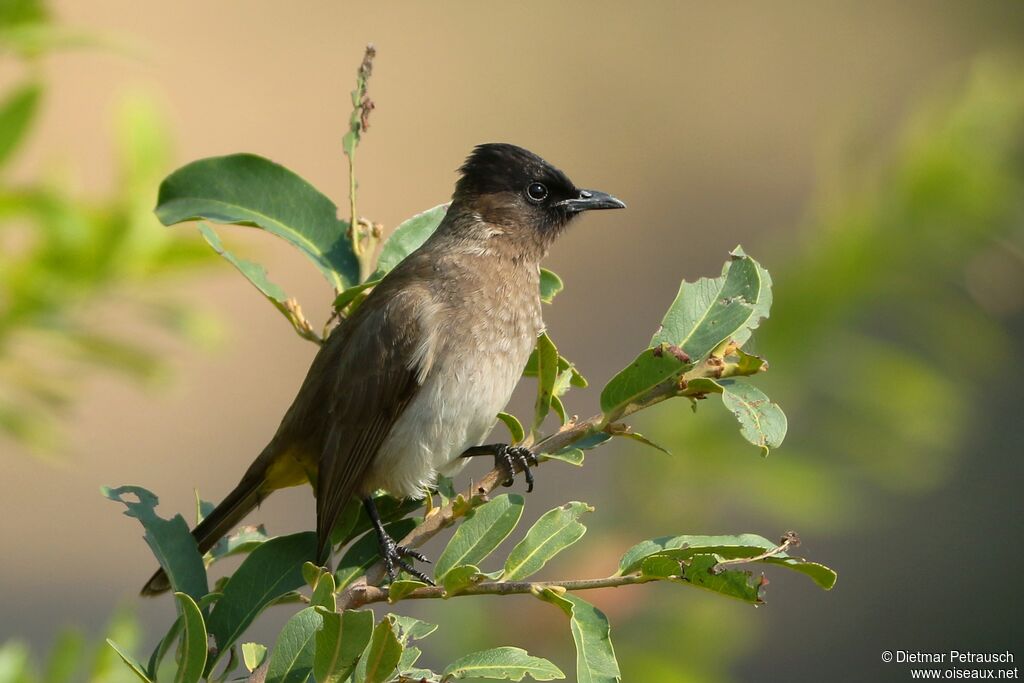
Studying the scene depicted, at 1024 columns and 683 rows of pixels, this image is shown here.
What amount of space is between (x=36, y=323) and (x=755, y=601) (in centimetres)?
125

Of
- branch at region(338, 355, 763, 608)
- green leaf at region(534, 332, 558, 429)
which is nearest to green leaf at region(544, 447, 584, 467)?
branch at region(338, 355, 763, 608)

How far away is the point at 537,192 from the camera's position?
3.47 metres

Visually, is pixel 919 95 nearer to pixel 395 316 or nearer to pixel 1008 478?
pixel 1008 478

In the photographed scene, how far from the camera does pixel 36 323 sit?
2154 millimetres

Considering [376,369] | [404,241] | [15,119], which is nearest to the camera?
[15,119]

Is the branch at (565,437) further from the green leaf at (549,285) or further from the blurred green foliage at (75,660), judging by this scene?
the green leaf at (549,285)

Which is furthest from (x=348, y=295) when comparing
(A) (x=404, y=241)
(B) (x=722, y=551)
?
(B) (x=722, y=551)

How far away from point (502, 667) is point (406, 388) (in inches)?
53.0

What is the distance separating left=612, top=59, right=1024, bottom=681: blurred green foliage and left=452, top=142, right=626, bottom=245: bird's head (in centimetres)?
87

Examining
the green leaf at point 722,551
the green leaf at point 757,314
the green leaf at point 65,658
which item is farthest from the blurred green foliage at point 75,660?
the green leaf at point 757,314

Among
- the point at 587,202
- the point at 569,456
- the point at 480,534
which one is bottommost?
the point at 480,534

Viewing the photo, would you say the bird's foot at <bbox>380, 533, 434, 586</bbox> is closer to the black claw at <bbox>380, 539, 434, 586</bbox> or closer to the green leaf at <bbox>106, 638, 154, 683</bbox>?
the black claw at <bbox>380, 539, 434, 586</bbox>

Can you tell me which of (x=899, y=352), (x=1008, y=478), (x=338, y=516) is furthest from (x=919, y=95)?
(x=338, y=516)

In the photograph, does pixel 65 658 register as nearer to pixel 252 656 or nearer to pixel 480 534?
pixel 252 656
